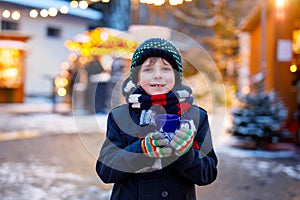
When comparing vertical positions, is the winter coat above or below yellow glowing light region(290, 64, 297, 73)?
below

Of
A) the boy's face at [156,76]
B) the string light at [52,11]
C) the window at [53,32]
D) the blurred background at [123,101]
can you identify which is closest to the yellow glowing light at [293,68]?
the blurred background at [123,101]

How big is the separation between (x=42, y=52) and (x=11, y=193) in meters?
23.0

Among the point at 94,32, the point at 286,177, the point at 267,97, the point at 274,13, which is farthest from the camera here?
the point at 94,32

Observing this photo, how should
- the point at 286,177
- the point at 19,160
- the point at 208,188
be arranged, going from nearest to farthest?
1. the point at 208,188
2. the point at 286,177
3. the point at 19,160

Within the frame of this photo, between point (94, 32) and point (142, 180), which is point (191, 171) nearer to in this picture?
point (142, 180)

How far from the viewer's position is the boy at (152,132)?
5.91 ft

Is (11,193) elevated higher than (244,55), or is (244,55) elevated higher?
(244,55)

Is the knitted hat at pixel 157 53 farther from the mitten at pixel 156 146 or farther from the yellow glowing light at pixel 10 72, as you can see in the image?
the yellow glowing light at pixel 10 72

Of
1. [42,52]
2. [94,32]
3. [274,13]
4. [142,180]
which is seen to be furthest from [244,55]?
[142,180]

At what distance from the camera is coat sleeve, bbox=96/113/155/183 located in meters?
1.80

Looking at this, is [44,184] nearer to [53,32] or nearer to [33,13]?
[33,13]

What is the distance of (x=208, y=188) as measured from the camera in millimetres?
5457

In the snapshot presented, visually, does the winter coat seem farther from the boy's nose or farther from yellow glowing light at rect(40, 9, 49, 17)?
yellow glowing light at rect(40, 9, 49, 17)

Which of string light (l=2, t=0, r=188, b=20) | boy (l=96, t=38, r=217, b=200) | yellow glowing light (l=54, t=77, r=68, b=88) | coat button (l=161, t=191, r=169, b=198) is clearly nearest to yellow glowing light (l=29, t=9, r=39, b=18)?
string light (l=2, t=0, r=188, b=20)
